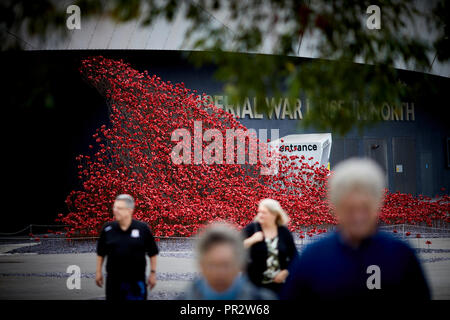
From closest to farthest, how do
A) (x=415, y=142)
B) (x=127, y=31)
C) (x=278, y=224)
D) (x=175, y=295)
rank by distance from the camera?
(x=278, y=224) < (x=175, y=295) < (x=127, y=31) < (x=415, y=142)

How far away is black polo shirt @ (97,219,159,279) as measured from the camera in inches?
192

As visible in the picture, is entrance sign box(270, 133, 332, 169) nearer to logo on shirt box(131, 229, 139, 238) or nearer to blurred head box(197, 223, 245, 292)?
logo on shirt box(131, 229, 139, 238)

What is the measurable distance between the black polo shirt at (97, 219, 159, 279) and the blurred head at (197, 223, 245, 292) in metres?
2.47

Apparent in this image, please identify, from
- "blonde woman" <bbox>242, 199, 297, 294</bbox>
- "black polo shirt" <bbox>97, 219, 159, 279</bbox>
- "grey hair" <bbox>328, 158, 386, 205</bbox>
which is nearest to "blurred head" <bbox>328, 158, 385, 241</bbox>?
"grey hair" <bbox>328, 158, 386, 205</bbox>

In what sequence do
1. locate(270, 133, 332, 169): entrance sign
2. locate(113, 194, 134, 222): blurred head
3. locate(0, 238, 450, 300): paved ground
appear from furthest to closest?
locate(270, 133, 332, 169): entrance sign, locate(0, 238, 450, 300): paved ground, locate(113, 194, 134, 222): blurred head

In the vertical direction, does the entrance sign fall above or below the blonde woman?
above

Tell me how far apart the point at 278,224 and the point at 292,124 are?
1499cm

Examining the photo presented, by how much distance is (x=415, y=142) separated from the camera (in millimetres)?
22297

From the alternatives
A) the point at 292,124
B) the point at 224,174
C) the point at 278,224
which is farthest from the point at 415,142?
the point at 278,224

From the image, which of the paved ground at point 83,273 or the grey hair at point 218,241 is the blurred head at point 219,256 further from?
the paved ground at point 83,273

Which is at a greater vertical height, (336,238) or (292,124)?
(292,124)

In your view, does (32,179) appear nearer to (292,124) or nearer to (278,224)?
(292,124)

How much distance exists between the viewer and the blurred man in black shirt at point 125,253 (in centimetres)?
485
